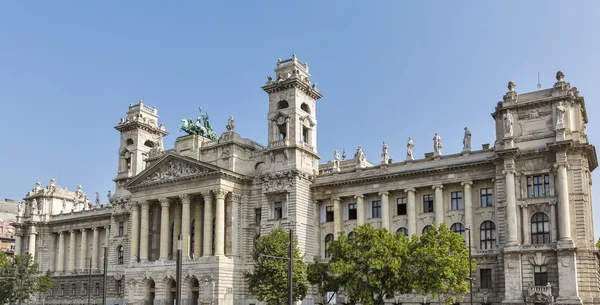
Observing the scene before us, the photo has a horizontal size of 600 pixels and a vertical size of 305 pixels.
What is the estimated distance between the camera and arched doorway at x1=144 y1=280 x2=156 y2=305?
78812mm

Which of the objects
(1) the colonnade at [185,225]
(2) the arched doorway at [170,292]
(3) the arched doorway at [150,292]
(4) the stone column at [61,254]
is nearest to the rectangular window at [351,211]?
(1) the colonnade at [185,225]

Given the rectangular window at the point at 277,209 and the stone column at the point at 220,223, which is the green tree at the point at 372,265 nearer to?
the rectangular window at the point at 277,209

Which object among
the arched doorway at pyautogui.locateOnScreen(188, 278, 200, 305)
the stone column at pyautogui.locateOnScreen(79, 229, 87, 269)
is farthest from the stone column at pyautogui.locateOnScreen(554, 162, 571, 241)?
the stone column at pyautogui.locateOnScreen(79, 229, 87, 269)

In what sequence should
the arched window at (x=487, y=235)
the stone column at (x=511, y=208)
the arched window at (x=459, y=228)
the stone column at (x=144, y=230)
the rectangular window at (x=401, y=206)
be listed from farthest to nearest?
the stone column at (x=144, y=230) < the rectangular window at (x=401, y=206) < the arched window at (x=459, y=228) < the arched window at (x=487, y=235) < the stone column at (x=511, y=208)

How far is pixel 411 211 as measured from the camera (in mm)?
69062

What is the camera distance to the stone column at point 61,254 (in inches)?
4060

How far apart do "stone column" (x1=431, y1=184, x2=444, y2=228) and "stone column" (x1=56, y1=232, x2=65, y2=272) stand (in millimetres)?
63405

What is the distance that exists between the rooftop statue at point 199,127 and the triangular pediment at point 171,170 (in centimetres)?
600

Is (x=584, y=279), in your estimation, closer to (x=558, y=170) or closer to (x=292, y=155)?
(x=558, y=170)

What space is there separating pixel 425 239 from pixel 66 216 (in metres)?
69.3

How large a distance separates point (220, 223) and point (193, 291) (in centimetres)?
935

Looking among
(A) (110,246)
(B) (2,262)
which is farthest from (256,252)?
(B) (2,262)

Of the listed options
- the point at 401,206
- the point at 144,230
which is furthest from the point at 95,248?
the point at 401,206

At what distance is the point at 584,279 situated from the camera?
57281mm
